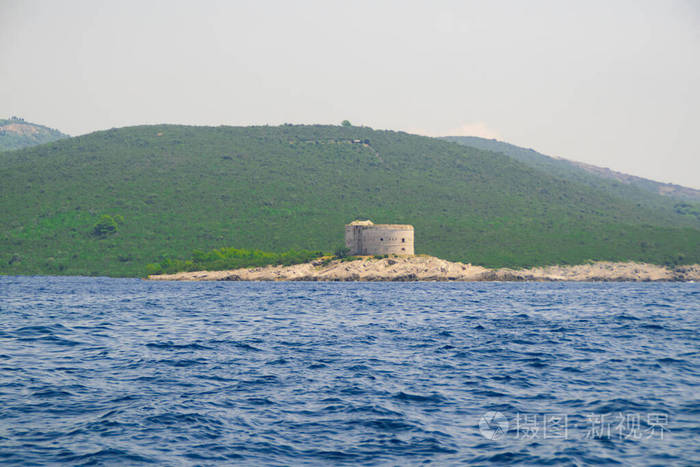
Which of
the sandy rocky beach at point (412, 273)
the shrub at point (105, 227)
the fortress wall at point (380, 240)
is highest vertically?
the shrub at point (105, 227)

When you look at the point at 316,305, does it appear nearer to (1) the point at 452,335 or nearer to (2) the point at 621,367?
(1) the point at 452,335

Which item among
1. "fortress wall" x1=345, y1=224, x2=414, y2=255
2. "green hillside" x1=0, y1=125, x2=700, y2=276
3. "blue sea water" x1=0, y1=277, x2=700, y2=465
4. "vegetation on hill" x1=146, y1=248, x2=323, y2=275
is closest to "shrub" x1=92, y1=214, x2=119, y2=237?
"green hillside" x1=0, y1=125, x2=700, y2=276

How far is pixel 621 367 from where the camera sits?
21.1 meters

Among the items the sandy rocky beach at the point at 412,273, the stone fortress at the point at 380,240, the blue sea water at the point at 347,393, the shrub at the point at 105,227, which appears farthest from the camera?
the shrub at the point at 105,227

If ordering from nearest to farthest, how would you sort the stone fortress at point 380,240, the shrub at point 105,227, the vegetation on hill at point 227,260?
the stone fortress at point 380,240, the vegetation on hill at point 227,260, the shrub at point 105,227

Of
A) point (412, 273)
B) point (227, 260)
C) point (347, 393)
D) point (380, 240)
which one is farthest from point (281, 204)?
point (347, 393)

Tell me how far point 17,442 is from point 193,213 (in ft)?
401

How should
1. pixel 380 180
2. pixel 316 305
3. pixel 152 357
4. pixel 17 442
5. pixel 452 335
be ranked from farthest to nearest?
pixel 380 180 < pixel 316 305 < pixel 452 335 < pixel 152 357 < pixel 17 442

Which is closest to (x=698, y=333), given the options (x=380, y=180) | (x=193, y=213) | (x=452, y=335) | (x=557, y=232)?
(x=452, y=335)

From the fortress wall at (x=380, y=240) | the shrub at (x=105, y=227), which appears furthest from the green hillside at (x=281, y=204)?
the fortress wall at (x=380, y=240)

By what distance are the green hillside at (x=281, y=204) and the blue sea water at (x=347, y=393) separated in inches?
3266

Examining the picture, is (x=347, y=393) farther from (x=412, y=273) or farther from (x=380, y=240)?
(x=380, y=240)

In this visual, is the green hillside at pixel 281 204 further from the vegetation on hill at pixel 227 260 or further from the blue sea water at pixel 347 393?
the blue sea water at pixel 347 393

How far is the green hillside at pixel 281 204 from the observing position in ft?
384
